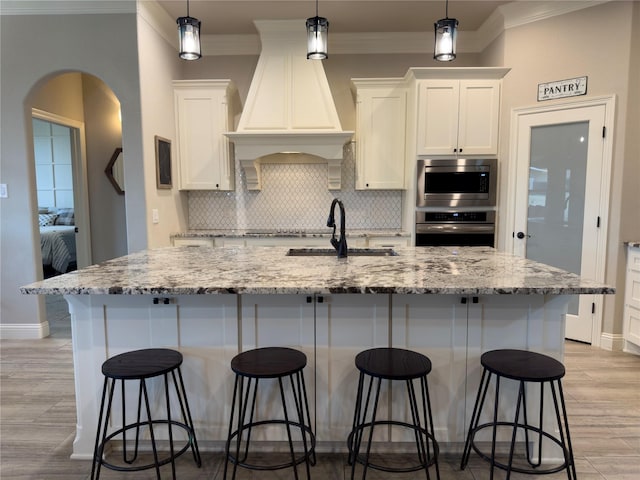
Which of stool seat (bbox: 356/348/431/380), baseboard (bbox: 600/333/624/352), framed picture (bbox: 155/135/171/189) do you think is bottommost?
baseboard (bbox: 600/333/624/352)

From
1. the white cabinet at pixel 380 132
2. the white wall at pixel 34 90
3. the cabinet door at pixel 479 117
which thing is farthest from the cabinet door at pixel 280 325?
the cabinet door at pixel 479 117

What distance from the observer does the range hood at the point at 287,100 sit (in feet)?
13.5

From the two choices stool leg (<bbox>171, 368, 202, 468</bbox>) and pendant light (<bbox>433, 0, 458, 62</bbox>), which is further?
pendant light (<bbox>433, 0, 458, 62</bbox>)

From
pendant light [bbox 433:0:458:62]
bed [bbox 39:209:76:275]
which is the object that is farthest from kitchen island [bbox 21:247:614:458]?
→ bed [bbox 39:209:76:275]

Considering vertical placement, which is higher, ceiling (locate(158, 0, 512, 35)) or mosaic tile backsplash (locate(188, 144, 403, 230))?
ceiling (locate(158, 0, 512, 35))

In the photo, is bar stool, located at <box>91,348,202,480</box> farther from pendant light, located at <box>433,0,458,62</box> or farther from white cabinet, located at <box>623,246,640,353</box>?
white cabinet, located at <box>623,246,640,353</box>

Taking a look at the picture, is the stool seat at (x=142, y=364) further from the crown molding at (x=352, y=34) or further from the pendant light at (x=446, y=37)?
the crown molding at (x=352, y=34)

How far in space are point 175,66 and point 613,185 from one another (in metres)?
4.42

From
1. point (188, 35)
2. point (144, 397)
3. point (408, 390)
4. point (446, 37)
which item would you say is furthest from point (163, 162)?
point (408, 390)

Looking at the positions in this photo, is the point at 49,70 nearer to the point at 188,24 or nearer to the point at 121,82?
the point at 121,82

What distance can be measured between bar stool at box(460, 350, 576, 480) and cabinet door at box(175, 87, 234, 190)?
3.37 metres

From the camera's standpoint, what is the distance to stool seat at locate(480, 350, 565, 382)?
1.65 meters

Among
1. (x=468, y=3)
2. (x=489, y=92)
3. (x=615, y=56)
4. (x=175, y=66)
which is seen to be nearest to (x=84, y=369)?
(x=175, y=66)

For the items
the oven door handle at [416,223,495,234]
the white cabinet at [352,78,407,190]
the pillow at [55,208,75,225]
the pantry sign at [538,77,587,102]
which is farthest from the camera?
the pillow at [55,208,75,225]
